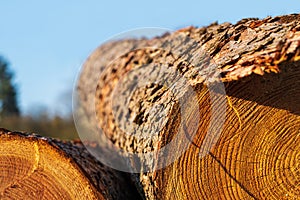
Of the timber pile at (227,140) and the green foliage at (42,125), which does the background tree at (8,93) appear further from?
the timber pile at (227,140)

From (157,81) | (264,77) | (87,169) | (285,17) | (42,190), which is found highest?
(285,17)

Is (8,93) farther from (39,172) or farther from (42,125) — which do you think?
(39,172)

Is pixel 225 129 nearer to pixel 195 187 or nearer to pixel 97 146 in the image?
pixel 195 187

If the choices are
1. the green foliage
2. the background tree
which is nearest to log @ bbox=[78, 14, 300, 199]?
the green foliage

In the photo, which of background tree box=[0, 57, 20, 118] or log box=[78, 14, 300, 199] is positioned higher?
log box=[78, 14, 300, 199]

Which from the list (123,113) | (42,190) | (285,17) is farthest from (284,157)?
(123,113)

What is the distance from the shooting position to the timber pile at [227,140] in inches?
81.7

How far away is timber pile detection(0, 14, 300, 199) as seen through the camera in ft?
6.81

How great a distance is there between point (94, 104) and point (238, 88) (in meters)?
3.19

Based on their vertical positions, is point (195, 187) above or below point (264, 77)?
below

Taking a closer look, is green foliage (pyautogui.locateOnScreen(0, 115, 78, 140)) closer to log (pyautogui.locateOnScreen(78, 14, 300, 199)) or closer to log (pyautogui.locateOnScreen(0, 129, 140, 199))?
log (pyautogui.locateOnScreen(0, 129, 140, 199))

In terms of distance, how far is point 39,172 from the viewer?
2.41 meters

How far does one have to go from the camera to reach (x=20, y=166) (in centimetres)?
243

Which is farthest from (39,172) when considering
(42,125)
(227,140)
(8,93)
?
(8,93)
